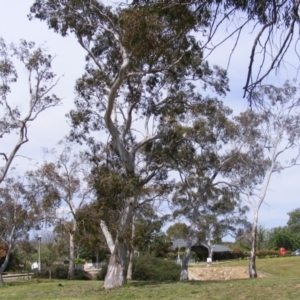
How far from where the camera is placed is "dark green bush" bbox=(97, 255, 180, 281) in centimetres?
3425

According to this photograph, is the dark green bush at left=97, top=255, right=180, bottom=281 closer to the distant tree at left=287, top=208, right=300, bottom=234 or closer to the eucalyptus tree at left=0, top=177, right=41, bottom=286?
the eucalyptus tree at left=0, top=177, right=41, bottom=286

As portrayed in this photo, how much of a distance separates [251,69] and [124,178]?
15.1 m

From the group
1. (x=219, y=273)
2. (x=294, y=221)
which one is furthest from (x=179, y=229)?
(x=294, y=221)

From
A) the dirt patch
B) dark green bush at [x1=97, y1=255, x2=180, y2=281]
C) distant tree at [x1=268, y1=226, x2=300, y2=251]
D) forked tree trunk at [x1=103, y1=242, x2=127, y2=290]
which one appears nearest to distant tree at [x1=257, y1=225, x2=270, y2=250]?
distant tree at [x1=268, y1=226, x2=300, y2=251]

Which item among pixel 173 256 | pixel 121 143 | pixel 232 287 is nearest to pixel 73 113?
pixel 121 143

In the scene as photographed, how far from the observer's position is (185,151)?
84.8 feet

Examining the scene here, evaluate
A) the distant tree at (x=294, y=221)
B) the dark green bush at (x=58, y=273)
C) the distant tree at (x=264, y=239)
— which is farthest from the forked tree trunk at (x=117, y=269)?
the distant tree at (x=294, y=221)

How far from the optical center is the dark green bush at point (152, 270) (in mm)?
34253

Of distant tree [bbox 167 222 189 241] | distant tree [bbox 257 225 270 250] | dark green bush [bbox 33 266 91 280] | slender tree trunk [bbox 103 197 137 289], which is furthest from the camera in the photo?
distant tree [bbox 257 225 270 250]

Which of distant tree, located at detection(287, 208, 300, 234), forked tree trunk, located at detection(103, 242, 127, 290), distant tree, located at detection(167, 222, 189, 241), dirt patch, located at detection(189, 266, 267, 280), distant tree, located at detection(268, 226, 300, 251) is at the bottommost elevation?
forked tree trunk, located at detection(103, 242, 127, 290)

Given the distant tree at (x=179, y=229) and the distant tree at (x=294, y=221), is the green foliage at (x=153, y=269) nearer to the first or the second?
the distant tree at (x=179, y=229)

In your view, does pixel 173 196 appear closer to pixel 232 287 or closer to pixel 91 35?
pixel 91 35

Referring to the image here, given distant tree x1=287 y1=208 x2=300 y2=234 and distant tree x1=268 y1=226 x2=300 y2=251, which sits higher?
distant tree x1=287 y1=208 x2=300 y2=234

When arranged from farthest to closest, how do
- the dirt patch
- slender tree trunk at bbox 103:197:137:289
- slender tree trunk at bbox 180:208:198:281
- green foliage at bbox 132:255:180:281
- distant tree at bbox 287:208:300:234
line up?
1. distant tree at bbox 287:208:300:234
2. the dirt patch
3. green foliage at bbox 132:255:180:281
4. slender tree trunk at bbox 180:208:198:281
5. slender tree trunk at bbox 103:197:137:289
